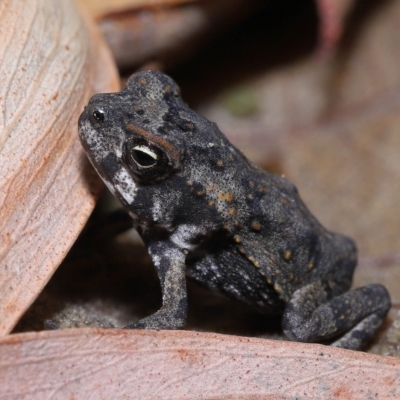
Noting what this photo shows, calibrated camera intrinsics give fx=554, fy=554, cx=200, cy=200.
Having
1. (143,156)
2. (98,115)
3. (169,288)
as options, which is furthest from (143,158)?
(169,288)

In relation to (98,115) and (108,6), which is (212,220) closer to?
(98,115)

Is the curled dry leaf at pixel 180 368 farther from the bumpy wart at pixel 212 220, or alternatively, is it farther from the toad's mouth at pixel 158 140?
the toad's mouth at pixel 158 140

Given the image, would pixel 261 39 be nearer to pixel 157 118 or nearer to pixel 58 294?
pixel 157 118

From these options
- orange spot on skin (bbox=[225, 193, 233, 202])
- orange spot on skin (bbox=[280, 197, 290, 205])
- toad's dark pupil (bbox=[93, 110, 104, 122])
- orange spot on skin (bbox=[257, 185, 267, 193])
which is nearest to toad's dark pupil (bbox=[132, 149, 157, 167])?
toad's dark pupil (bbox=[93, 110, 104, 122])

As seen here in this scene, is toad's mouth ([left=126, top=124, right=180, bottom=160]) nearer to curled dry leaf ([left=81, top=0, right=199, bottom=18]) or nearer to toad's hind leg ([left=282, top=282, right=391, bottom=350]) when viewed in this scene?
toad's hind leg ([left=282, top=282, right=391, bottom=350])

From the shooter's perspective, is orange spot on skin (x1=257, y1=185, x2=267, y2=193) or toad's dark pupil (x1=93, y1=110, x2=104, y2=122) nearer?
toad's dark pupil (x1=93, y1=110, x2=104, y2=122)
